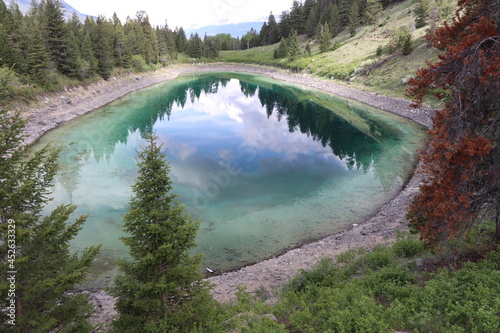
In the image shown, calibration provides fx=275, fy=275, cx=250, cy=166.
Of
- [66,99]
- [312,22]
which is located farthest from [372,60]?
[66,99]

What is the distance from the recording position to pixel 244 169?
30.5m

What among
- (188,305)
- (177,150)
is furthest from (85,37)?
(188,305)

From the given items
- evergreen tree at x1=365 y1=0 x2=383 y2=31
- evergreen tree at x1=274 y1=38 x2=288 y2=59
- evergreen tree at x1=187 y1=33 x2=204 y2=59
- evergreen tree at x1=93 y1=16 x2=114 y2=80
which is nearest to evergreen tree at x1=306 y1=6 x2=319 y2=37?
evergreen tree at x1=274 y1=38 x2=288 y2=59

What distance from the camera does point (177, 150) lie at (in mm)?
35812

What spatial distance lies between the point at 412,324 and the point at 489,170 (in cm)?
534

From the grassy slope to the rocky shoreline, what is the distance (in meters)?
3.62

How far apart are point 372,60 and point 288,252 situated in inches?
2772

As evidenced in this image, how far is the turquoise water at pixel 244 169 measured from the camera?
19188 millimetres

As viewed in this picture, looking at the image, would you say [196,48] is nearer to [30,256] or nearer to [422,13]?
[422,13]

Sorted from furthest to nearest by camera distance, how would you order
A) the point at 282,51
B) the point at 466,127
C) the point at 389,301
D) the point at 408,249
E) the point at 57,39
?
the point at 282,51 < the point at 57,39 < the point at 408,249 < the point at 389,301 < the point at 466,127

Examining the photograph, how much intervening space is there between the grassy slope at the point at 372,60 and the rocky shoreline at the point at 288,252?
3.62 meters

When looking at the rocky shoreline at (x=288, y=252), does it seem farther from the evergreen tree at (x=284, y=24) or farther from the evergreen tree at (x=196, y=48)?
the evergreen tree at (x=284, y=24)

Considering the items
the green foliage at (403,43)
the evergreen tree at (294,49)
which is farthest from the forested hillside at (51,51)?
the green foliage at (403,43)

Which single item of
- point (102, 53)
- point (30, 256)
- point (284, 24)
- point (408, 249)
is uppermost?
point (284, 24)
